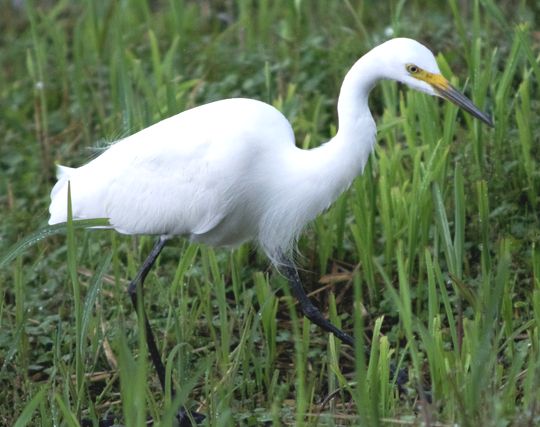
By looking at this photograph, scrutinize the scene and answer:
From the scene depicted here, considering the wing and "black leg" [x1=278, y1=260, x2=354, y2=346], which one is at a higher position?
the wing

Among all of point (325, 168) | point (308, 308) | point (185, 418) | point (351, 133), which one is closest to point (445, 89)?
point (351, 133)

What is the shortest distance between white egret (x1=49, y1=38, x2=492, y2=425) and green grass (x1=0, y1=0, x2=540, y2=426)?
0.13 meters

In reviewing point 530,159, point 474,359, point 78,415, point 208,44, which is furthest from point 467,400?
point 208,44

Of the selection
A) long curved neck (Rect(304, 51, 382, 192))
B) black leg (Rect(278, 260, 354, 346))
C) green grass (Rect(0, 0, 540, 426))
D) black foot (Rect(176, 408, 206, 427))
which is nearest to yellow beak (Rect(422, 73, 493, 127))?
long curved neck (Rect(304, 51, 382, 192))

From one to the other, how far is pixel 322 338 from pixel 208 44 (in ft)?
7.48

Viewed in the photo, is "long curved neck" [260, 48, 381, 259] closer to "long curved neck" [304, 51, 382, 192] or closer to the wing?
"long curved neck" [304, 51, 382, 192]

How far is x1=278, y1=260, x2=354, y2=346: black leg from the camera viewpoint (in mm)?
3497

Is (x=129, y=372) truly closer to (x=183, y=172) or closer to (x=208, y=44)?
(x=183, y=172)

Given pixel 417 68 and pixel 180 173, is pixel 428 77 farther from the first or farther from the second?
Result: pixel 180 173

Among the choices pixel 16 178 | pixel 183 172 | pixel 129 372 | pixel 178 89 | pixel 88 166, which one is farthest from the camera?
pixel 16 178

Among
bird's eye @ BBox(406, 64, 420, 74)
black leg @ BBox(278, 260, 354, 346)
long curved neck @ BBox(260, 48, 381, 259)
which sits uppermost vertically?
bird's eye @ BBox(406, 64, 420, 74)

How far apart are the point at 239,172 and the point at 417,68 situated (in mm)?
643

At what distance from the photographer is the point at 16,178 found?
16.6 feet

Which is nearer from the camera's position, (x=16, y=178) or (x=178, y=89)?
(x=178, y=89)
